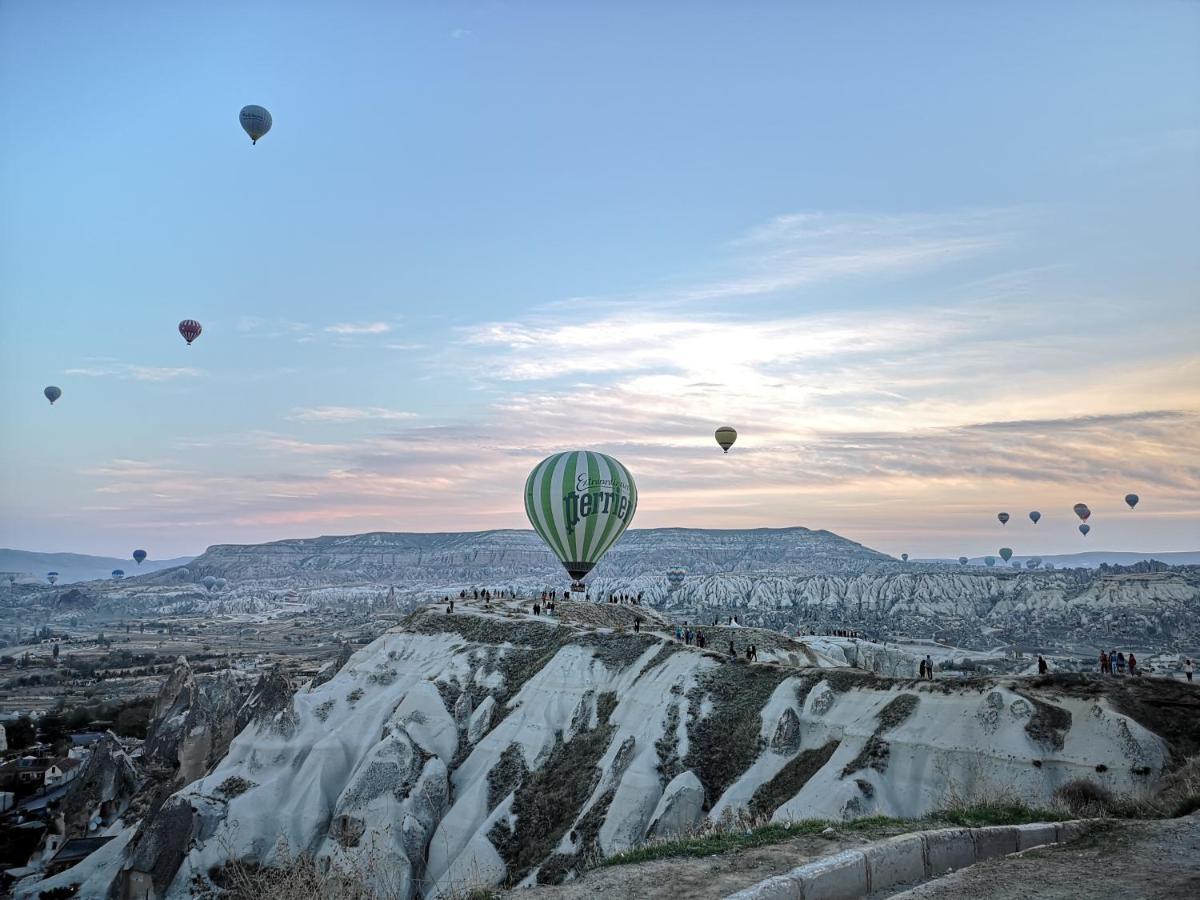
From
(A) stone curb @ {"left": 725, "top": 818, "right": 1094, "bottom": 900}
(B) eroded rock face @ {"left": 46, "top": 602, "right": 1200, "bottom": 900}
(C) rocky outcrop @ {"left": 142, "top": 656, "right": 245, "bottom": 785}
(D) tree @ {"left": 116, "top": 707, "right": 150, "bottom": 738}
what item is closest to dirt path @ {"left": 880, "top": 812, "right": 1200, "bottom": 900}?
(A) stone curb @ {"left": 725, "top": 818, "right": 1094, "bottom": 900}

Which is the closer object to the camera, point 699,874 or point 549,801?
point 699,874

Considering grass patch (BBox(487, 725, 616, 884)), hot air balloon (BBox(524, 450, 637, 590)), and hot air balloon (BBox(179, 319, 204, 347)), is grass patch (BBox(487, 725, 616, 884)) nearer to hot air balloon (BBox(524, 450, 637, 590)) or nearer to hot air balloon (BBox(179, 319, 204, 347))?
hot air balloon (BBox(524, 450, 637, 590))

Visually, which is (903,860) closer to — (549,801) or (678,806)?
(678,806)

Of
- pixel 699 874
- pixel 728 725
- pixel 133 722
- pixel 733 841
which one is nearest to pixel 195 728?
pixel 728 725

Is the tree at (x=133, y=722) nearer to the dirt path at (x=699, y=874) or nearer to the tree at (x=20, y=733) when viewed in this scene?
the tree at (x=20, y=733)

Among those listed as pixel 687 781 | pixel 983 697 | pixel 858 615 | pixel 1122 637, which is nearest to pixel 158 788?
pixel 687 781

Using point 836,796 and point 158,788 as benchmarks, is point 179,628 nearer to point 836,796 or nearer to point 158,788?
point 158,788
